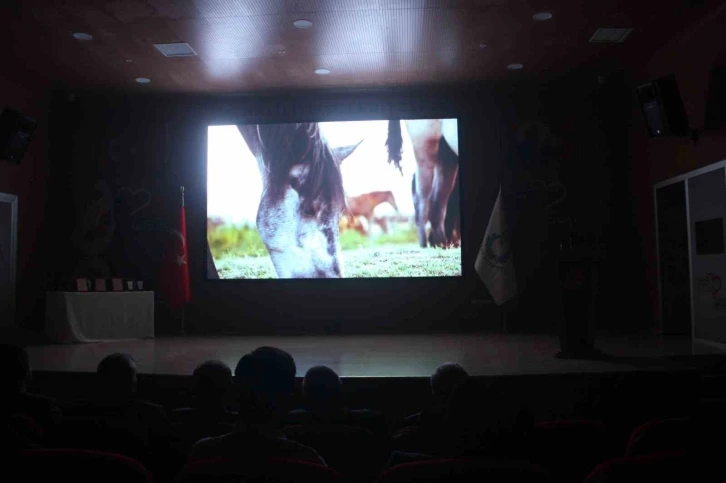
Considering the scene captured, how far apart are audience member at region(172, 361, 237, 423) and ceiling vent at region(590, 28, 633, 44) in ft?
16.7

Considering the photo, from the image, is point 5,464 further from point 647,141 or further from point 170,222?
point 647,141

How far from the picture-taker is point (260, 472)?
120 centimetres

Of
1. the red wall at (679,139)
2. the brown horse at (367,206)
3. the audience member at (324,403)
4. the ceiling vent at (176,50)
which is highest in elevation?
the ceiling vent at (176,50)

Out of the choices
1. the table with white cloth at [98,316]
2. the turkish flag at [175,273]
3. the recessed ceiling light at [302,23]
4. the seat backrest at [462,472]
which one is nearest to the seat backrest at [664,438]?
the seat backrest at [462,472]

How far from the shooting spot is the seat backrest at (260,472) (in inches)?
47.3

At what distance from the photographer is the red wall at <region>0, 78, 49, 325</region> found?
680cm

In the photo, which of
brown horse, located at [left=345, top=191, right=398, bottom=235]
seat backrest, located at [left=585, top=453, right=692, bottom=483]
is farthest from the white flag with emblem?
seat backrest, located at [left=585, top=453, right=692, bottom=483]

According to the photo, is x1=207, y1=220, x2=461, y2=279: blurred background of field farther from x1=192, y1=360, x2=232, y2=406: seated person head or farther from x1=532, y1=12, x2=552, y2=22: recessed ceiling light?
x1=192, y1=360, x2=232, y2=406: seated person head

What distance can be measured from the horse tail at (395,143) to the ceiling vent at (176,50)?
245cm

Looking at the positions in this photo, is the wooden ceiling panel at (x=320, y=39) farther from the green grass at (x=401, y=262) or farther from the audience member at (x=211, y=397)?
the audience member at (x=211, y=397)

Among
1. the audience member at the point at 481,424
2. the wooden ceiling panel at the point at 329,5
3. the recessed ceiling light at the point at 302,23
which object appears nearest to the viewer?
the audience member at the point at 481,424

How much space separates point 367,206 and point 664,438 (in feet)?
18.5

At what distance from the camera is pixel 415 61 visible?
643 cm

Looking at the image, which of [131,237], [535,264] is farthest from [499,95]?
[131,237]
